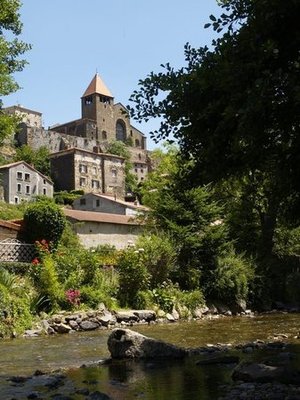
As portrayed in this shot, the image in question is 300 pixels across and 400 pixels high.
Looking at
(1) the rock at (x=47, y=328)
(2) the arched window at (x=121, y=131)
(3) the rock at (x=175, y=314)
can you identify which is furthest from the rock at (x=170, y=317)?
(2) the arched window at (x=121, y=131)

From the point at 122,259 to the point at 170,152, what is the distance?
22.9 meters

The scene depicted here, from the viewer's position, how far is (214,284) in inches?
1042

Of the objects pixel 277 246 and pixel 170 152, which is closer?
pixel 277 246

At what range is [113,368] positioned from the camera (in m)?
10.7

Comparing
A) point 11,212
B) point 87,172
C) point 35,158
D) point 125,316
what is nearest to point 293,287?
point 125,316

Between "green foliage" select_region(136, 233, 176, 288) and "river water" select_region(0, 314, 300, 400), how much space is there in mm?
6463

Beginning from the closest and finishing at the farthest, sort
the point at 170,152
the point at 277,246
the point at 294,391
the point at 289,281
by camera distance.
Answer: the point at 294,391, the point at 289,281, the point at 277,246, the point at 170,152

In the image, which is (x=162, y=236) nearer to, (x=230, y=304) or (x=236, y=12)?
(x=230, y=304)

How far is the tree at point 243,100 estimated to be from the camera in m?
7.20

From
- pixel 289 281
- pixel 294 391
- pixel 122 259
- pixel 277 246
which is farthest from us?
pixel 277 246

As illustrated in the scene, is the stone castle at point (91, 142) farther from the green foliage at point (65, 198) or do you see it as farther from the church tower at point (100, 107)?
the green foliage at point (65, 198)

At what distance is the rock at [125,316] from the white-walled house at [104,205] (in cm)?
4242

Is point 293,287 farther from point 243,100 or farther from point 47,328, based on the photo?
point 243,100

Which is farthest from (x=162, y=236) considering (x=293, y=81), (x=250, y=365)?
(x=293, y=81)
